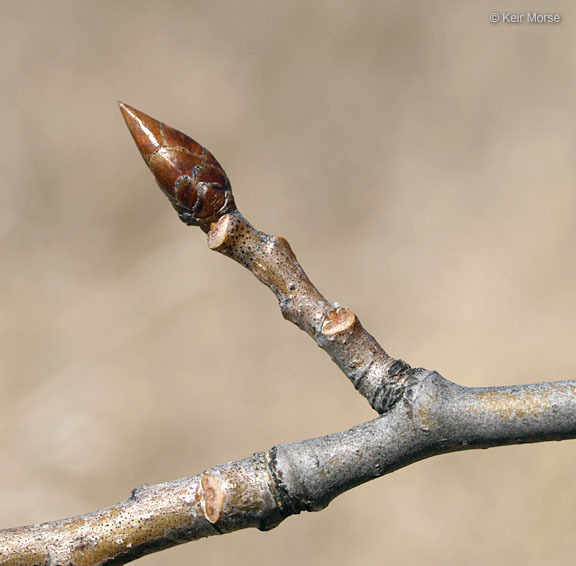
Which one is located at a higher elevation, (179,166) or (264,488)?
(179,166)

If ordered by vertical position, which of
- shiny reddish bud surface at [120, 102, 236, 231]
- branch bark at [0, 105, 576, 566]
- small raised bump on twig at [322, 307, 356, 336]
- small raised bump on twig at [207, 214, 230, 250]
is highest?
shiny reddish bud surface at [120, 102, 236, 231]

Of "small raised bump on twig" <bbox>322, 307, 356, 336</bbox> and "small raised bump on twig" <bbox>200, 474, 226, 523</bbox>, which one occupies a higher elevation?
"small raised bump on twig" <bbox>322, 307, 356, 336</bbox>

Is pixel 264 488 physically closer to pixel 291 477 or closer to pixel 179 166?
pixel 291 477

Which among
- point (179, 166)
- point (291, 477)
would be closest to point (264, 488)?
point (291, 477)

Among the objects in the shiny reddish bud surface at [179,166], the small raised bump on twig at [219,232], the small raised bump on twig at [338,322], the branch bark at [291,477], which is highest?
the shiny reddish bud surface at [179,166]

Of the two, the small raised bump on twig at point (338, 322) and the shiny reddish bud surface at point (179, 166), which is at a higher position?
the shiny reddish bud surface at point (179, 166)
